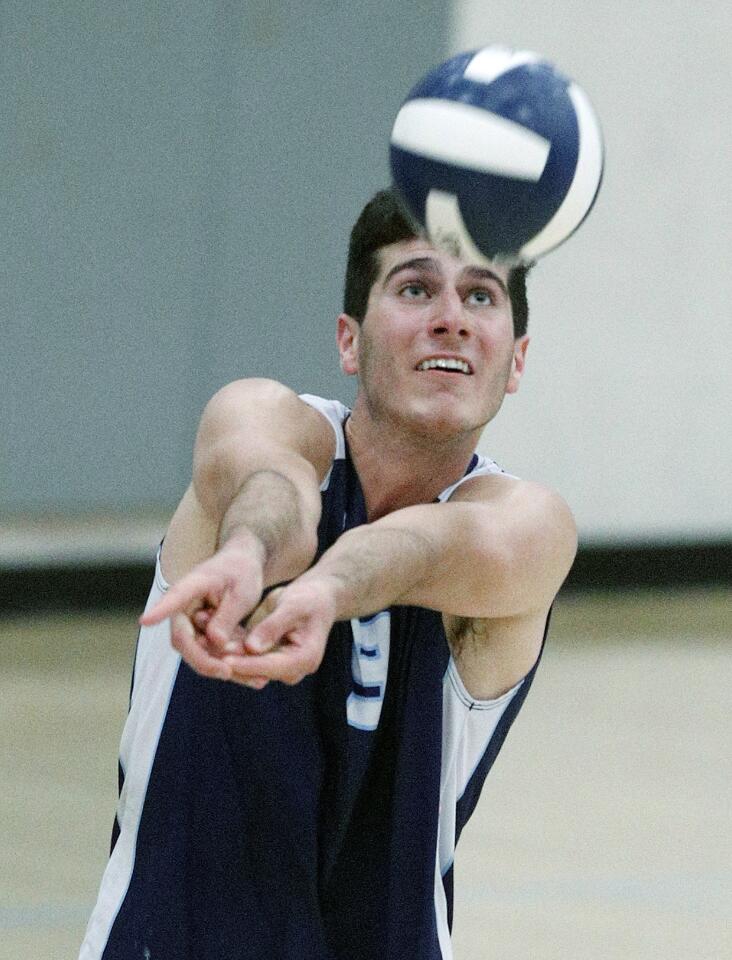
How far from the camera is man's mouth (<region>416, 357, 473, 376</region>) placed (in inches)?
122

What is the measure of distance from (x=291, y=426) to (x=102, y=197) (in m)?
5.11

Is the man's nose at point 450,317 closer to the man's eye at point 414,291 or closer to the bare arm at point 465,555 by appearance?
the man's eye at point 414,291

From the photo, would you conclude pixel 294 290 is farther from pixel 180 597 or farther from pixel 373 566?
pixel 180 597

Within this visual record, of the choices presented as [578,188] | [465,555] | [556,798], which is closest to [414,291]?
[578,188]

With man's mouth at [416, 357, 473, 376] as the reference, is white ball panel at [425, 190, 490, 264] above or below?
above

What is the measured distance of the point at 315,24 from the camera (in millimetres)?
8164

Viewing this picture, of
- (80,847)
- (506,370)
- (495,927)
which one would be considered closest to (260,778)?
(506,370)

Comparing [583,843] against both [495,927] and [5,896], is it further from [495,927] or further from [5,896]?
[5,896]

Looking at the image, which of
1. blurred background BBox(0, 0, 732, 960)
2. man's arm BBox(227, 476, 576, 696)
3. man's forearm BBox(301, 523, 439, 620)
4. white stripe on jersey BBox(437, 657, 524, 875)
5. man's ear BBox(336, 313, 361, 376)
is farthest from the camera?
blurred background BBox(0, 0, 732, 960)

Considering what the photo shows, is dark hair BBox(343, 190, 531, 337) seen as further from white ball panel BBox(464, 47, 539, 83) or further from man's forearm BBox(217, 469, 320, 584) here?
man's forearm BBox(217, 469, 320, 584)

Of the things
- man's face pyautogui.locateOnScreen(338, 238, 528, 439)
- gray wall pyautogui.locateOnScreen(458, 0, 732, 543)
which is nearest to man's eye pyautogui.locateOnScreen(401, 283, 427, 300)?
man's face pyautogui.locateOnScreen(338, 238, 528, 439)

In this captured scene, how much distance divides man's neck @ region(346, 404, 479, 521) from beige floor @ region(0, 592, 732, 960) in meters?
1.86

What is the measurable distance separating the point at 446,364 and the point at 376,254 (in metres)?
0.34

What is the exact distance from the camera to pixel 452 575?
2.89m
